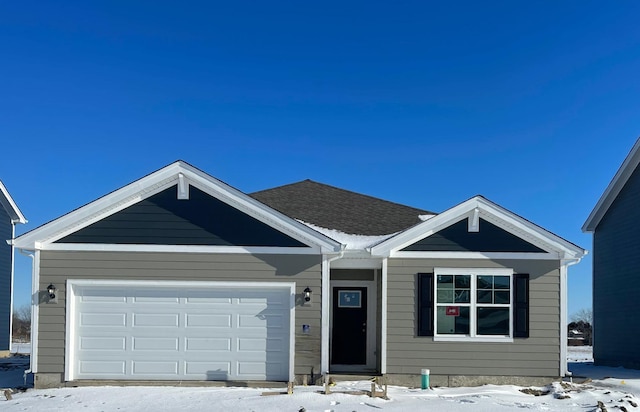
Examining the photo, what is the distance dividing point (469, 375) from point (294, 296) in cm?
370

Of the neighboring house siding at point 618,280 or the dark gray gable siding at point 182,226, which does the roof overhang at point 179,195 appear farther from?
the neighboring house siding at point 618,280

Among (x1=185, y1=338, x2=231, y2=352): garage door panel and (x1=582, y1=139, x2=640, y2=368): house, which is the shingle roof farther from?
(x1=582, y1=139, x2=640, y2=368): house

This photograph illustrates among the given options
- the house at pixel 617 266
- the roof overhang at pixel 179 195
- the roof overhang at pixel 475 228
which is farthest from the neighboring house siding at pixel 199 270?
the house at pixel 617 266

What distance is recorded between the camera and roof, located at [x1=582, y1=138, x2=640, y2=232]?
16.7m

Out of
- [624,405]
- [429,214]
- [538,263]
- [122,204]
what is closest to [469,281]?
[538,263]

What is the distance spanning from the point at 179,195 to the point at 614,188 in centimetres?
1210

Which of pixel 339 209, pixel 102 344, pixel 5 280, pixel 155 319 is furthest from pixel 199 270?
pixel 5 280

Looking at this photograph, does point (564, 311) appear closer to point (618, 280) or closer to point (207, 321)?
point (618, 280)

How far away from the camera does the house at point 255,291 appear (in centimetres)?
1220

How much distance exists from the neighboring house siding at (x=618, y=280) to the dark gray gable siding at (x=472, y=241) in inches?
219

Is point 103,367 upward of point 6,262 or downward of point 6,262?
downward

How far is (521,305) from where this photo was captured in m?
12.5

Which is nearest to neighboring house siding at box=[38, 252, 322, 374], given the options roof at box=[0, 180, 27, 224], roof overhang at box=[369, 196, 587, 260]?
roof overhang at box=[369, 196, 587, 260]

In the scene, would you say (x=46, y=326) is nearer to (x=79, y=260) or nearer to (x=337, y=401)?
(x=79, y=260)
